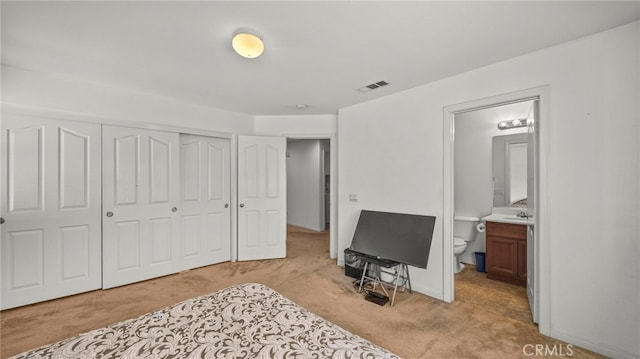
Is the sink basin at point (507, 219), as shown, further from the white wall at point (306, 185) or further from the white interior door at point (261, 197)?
the white wall at point (306, 185)

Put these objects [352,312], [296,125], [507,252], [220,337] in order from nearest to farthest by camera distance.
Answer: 1. [220,337]
2. [352,312]
3. [507,252]
4. [296,125]

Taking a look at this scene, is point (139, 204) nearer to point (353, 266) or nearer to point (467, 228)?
point (353, 266)

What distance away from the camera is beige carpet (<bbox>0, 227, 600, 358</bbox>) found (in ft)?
6.94

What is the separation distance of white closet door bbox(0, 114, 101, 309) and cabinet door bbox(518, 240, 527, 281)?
16.7 feet

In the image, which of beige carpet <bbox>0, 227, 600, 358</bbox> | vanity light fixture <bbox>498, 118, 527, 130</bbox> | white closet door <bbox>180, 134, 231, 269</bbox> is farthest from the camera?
white closet door <bbox>180, 134, 231, 269</bbox>

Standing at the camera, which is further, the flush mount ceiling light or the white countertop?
the white countertop

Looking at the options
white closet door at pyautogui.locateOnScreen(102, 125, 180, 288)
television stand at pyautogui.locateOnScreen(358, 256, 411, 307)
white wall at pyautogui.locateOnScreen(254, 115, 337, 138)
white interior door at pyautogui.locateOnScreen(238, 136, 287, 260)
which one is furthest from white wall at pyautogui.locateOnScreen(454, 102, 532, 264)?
white closet door at pyautogui.locateOnScreen(102, 125, 180, 288)

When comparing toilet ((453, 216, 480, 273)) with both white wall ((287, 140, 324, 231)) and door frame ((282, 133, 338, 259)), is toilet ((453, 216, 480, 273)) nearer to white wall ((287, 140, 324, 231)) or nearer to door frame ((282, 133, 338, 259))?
door frame ((282, 133, 338, 259))

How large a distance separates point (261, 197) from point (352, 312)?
2.45 m

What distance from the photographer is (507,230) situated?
3.38 meters

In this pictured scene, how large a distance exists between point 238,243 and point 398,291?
2576 mm

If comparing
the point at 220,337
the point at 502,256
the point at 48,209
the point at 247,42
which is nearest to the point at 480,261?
the point at 502,256

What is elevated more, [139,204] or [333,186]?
[333,186]

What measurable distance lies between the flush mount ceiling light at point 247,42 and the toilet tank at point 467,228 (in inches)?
139
